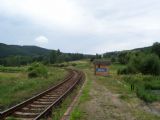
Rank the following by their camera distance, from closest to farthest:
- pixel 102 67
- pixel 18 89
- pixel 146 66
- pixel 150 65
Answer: pixel 18 89 → pixel 102 67 → pixel 150 65 → pixel 146 66

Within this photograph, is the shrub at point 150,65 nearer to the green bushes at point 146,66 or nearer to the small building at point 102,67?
the green bushes at point 146,66

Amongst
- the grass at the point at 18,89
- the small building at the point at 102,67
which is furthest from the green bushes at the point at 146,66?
the grass at the point at 18,89

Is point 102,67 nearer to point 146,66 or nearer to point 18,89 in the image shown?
point 146,66

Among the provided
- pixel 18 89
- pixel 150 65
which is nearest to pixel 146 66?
pixel 150 65

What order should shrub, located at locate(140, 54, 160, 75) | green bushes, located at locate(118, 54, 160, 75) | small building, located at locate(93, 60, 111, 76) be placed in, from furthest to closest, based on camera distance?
green bushes, located at locate(118, 54, 160, 75) < shrub, located at locate(140, 54, 160, 75) < small building, located at locate(93, 60, 111, 76)

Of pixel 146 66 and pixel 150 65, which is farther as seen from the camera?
pixel 146 66

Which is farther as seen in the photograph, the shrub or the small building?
the shrub

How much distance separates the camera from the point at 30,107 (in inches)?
560

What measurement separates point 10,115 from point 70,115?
2119 mm

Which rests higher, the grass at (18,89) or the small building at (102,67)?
the small building at (102,67)

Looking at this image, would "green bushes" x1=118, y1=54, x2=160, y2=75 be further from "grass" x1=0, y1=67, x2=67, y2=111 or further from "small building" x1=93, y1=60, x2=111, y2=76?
"grass" x1=0, y1=67, x2=67, y2=111

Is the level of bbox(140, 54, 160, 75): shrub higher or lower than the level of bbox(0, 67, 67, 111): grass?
higher

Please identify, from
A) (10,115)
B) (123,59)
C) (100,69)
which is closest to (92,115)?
(10,115)

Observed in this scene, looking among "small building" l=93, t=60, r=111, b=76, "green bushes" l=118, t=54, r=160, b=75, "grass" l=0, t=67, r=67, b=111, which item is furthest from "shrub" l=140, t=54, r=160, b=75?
"grass" l=0, t=67, r=67, b=111
